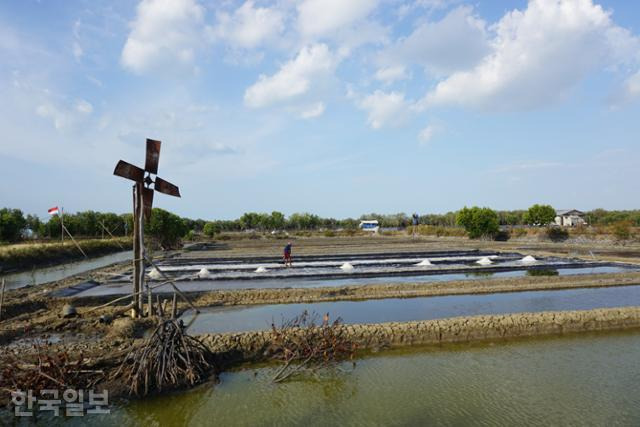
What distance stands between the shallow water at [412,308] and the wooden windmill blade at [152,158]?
Answer: 11.0 ft

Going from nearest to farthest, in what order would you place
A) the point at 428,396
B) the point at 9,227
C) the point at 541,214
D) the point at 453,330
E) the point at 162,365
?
the point at 428,396
the point at 162,365
the point at 453,330
the point at 9,227
the point at 541,214

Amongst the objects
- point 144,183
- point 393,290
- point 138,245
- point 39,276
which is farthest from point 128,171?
point 39,276

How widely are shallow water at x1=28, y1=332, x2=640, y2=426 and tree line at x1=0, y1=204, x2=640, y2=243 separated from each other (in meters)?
7.16

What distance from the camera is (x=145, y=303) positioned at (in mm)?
10734

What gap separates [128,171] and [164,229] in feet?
94.3

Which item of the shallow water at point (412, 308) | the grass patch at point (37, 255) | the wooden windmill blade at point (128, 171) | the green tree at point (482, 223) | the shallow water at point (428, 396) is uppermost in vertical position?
the wooden windmill blade at point (128, 171)

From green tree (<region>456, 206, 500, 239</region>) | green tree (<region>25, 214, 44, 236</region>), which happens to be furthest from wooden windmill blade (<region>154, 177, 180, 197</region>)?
green tree (<region>25, 214, 44, 236</region>)

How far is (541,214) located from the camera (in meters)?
50.2

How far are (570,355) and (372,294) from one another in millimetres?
5783

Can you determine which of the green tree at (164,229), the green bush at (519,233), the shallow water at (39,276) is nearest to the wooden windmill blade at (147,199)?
the shallow water at (39,276)

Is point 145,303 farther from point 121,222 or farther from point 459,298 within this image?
point 121,222

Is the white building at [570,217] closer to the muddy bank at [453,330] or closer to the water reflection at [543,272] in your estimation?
the water reflection at [543,272]

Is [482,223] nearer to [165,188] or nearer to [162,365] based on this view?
[165,188]

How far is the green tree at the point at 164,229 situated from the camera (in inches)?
1303
